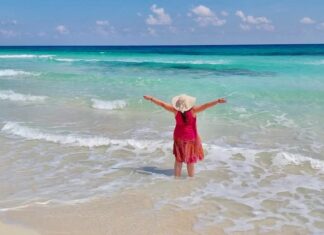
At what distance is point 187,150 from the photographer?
608 cm

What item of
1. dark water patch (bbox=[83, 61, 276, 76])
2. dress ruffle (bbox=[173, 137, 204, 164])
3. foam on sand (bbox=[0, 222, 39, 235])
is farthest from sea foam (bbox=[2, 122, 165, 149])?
dark water patch (bbox=[83, 61, 276, 76])

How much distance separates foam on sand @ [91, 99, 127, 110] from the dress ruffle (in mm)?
6927

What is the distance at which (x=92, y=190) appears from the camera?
231 inches

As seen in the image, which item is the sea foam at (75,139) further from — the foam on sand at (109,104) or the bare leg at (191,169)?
the foam on sand at (109,104)

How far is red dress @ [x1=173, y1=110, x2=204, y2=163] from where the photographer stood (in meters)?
5.94

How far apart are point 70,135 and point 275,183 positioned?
4.81 meters

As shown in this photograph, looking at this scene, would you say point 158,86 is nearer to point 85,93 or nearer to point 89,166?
point 85,93

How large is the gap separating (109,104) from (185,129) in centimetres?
751

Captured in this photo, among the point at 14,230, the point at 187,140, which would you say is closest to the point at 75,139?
the point at 187,140

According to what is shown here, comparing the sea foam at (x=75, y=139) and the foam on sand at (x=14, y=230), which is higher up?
the sea foam at (x=75, y=139)

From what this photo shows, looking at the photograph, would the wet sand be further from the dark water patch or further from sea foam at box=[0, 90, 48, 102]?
the dark water patch

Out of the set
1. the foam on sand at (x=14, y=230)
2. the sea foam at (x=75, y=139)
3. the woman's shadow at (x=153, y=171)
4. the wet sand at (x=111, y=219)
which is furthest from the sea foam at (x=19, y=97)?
the foam on sand at (x=14, y=230)

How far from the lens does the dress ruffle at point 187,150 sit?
6062mm

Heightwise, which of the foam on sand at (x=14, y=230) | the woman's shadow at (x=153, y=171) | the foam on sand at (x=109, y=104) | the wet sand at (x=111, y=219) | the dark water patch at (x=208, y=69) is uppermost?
the dark water patch at (x=208, y=69)
